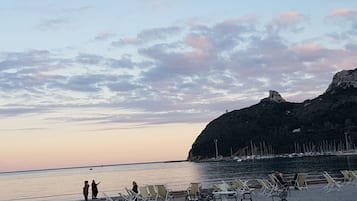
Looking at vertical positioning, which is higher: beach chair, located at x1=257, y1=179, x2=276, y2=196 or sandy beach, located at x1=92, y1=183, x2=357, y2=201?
beach chair, located at x1=257, y1=179, x2=276, y2=196

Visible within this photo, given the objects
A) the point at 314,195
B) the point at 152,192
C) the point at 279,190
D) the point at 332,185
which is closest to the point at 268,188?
the point at 279,190

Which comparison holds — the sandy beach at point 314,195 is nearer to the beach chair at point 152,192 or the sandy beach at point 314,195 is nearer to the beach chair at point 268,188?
the beach chair at point 268,188

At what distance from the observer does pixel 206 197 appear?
72.4ft

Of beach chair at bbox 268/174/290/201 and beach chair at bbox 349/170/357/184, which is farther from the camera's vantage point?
beach chair at bbox 349/170/357/184

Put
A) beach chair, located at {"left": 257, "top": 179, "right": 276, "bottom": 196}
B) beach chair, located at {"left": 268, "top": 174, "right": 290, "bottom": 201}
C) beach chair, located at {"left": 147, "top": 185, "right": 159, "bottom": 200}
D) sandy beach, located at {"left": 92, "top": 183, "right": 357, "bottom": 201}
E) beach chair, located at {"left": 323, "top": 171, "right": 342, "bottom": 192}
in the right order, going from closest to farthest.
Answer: sandy beach, located at {"left": 92, "top": 183, "right": 357, "bottom": 201} → beach chair, located at {"left": 268, "top": 174, "right": 290, "bottom": 201} → beach chair, located at {"left": 147, "top": 185, "right": 159, "bottom": 200} → beach chair, located at {"left": 257, "top": 179, "right": 276, "bottom": 196} → beach chair, located at {"left": 323, "top": 171, "right": 342, "bottom": 192}

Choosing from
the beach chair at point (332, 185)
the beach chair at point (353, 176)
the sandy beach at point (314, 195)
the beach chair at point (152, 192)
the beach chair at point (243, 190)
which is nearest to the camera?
the sandy beach at point (314, 195)

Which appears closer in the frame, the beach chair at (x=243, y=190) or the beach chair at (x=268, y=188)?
the beach chair at (x=243, y=190)

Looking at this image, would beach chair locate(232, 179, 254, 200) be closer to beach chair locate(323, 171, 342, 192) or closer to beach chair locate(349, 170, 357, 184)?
beach chair locate(323, 171, 342, 192)

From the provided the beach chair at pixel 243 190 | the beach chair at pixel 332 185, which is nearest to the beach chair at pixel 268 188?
the beach chair at pixel 243 190

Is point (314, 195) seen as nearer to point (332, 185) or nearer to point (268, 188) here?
point (268, 188)

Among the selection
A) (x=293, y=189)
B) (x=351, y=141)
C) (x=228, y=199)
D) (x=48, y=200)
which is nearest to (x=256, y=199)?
→ (x=228, y=199)

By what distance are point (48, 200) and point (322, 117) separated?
521 ft

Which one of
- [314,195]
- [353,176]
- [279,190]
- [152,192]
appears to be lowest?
[314,195]

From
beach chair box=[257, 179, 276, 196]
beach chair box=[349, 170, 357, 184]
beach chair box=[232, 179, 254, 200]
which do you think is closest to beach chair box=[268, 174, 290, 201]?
beach chair box=[257, 179, 276, 196]
